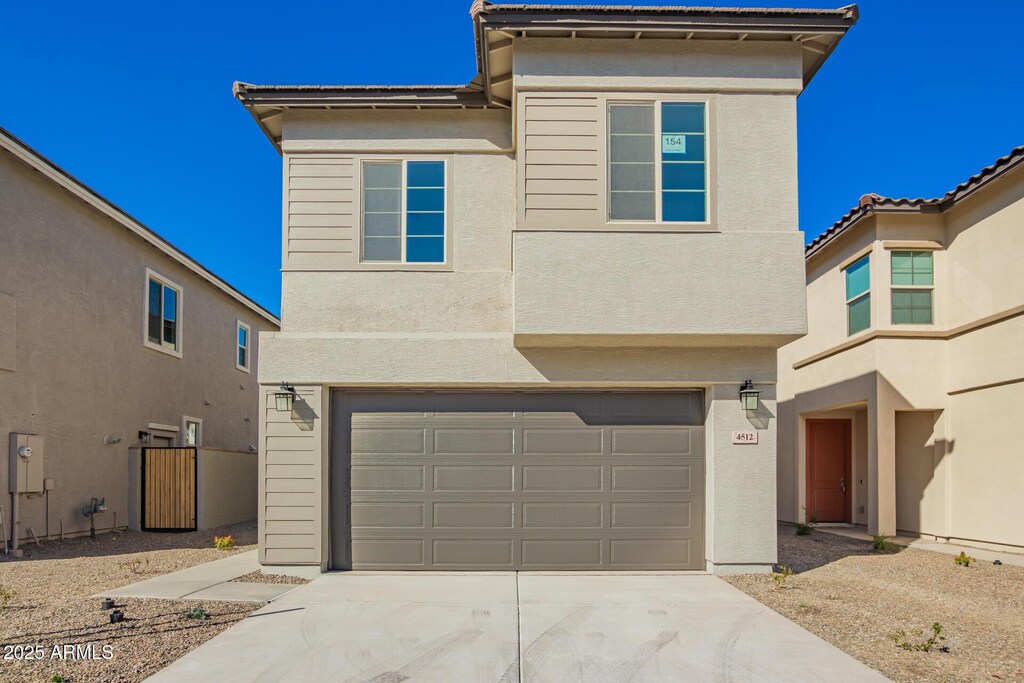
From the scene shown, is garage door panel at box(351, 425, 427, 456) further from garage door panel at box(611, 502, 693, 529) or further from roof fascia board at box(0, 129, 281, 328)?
roof fascia board at box(0, 129, 281, 328)

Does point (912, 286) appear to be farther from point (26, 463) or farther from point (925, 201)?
point (26, 463)

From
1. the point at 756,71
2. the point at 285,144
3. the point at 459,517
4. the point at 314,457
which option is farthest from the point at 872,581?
the point at 285,144

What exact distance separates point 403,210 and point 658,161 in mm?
3163

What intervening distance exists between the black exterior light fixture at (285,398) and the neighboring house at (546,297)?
82 mm

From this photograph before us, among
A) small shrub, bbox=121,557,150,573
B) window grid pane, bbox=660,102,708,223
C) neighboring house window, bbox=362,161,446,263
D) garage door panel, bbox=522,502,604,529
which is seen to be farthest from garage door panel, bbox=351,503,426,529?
window grid pane, bbox=660,102,708,223

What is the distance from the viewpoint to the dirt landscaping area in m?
5.38

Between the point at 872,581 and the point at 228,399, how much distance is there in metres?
15.9

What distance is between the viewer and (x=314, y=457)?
28.9 ft

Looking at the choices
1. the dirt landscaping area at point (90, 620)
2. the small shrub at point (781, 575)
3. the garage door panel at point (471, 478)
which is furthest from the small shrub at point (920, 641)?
the dirt landscaping area at point (90, 620)

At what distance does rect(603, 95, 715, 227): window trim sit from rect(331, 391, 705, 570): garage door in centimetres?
212

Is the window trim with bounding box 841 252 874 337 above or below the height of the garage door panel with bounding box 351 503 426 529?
above

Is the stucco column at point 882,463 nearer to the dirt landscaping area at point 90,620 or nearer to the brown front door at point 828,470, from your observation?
the brown front door at point 828,470

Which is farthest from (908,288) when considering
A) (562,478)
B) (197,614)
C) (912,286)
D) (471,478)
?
(197,614)

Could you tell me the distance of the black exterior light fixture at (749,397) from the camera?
8.77 m
